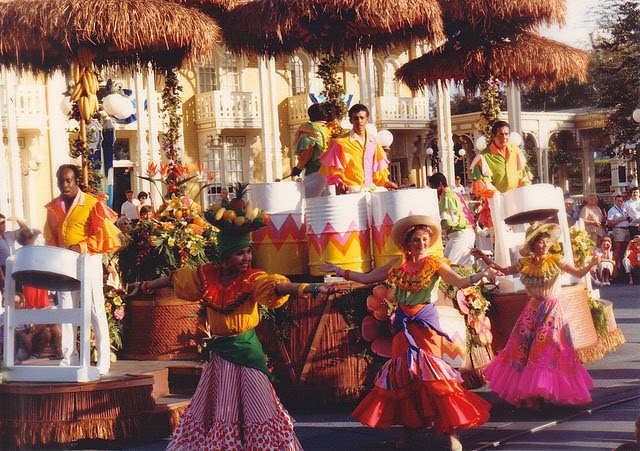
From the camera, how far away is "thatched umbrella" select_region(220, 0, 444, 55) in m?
10.1

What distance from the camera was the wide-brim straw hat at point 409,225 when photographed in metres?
6.91

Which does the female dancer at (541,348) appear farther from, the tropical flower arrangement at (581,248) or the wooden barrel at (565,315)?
the tropical flower arrangement at (581,248)

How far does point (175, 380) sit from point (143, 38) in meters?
2.88

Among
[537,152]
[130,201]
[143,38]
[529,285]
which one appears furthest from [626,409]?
[537,152]

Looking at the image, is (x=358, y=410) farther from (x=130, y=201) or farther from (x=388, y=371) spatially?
(x=130, y=201)

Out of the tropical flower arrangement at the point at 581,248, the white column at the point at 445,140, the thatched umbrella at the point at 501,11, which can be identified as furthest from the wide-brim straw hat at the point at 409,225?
the white column at the point at 445,140

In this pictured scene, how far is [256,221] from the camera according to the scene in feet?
20.9

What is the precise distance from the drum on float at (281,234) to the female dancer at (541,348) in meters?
2.08

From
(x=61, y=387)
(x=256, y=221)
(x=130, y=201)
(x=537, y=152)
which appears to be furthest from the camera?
(x=537, y=152)

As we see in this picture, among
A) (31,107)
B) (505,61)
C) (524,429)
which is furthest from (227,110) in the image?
(524,429)

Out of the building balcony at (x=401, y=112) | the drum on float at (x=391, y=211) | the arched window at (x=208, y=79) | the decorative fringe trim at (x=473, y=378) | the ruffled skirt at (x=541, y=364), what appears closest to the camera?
the ruffled skirt at (x=541, y=364)

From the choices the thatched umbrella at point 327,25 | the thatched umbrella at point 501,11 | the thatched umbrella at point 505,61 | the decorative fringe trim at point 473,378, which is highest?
the thatched umbrella at point 501,11

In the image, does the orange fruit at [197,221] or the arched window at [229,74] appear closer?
the orange fruit at [197,221]

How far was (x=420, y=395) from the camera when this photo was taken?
682 centimetres
